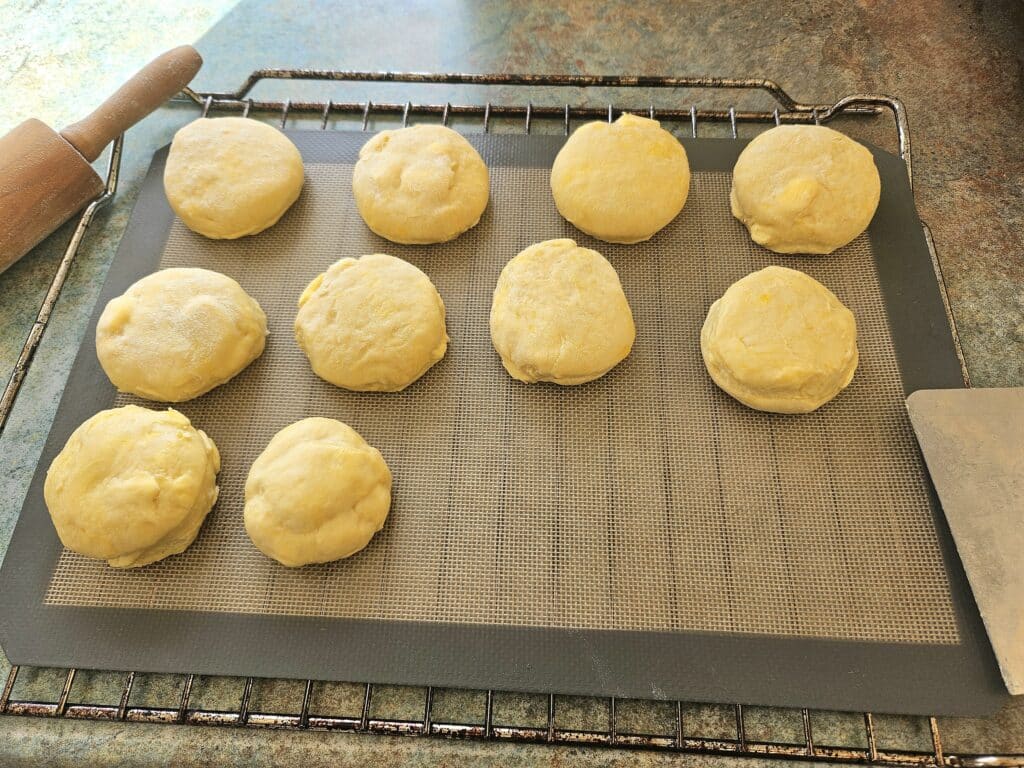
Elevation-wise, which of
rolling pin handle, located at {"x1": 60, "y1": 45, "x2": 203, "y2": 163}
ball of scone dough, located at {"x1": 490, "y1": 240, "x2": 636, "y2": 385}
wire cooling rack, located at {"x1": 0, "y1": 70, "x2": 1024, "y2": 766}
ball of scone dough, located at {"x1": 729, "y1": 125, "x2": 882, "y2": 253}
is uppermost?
rolling pin handle, located at {"x1": 60, "y1": 45, "x2": 203, "y2": 163}

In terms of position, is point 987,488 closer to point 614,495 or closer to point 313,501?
point 614,495

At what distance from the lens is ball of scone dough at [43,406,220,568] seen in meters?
1.67

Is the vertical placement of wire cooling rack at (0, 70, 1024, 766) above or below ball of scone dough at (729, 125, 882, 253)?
below

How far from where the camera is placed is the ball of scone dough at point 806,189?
206cm

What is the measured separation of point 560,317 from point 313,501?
2.83 feet

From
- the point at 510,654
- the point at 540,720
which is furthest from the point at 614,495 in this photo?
the point at 540,720

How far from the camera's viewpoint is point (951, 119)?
8.63 feet

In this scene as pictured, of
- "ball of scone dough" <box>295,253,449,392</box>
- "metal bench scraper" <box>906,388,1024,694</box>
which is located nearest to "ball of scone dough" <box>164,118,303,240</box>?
"ball of scone dough" <box>295,253,449,392</box>

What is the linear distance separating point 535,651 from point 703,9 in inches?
115

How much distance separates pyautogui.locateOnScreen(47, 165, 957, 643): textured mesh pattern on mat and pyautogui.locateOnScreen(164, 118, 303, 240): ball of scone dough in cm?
21

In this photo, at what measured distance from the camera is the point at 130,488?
167cm

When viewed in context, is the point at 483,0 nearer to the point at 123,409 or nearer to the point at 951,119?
the point at 951,119

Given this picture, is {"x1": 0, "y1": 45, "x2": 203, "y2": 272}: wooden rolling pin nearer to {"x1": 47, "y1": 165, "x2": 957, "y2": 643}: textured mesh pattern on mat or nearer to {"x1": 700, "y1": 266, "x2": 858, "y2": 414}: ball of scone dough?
{"x1": 47, "y1": 165, "x2": 957, "y2": 643}: textured mesh pattern on mat

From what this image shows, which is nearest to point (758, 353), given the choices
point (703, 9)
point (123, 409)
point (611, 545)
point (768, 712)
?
point (611, 545)
